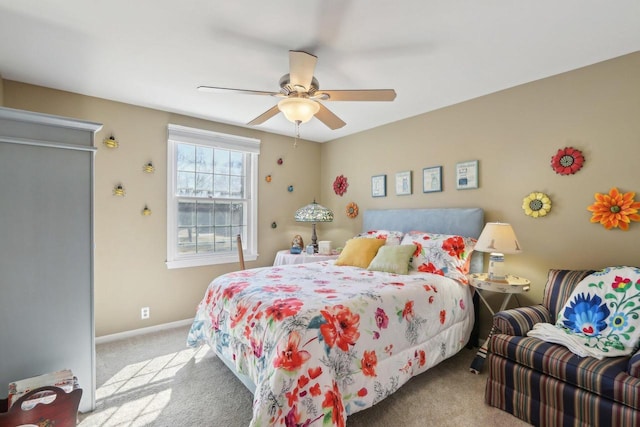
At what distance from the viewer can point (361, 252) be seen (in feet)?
10.3

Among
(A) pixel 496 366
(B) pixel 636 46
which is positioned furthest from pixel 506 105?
(A) pixel 496 366

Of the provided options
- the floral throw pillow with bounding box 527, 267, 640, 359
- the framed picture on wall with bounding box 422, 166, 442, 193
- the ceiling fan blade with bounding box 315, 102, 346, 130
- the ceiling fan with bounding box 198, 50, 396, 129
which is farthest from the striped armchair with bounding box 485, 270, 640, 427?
the ceiling fan blade with bounding box 315, 102, 346, 130

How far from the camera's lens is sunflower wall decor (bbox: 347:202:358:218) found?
437 cm

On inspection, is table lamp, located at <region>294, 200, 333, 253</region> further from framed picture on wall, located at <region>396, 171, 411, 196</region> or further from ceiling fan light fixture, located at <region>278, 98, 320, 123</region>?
ceiling fan light fixture, located at <region>278, 98, 320, 123</region>

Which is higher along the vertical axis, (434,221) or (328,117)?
(328,117)

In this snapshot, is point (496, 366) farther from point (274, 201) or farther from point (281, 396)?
point (274, 201)

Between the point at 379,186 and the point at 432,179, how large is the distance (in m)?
0.76

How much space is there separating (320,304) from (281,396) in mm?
528

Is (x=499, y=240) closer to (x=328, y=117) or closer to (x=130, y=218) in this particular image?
(x=328, y=117)

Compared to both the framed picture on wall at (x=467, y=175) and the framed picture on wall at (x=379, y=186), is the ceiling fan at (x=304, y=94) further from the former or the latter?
the framed picture on wall at (x=379, y=186)

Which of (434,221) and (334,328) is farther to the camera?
(434,221)

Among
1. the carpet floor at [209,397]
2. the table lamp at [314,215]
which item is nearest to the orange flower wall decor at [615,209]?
the carpet floor at [209,397]

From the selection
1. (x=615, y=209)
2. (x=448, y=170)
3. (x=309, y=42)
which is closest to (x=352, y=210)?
(x=448, y=170)

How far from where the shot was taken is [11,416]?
1.44 metres
